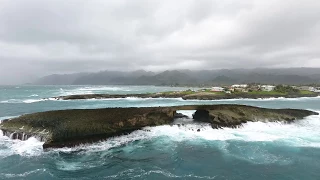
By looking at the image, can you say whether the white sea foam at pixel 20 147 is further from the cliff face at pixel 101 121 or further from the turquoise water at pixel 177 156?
the cliff face at pixel 101 121

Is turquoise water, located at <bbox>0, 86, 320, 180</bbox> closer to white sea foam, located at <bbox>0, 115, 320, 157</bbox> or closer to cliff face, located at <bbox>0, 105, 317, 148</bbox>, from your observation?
white sea foam, located at <bbox>0, 115, 320, 157</bbox>

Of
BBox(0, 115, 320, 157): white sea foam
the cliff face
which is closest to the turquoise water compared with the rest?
BBox(0, 115, 320, 157): white sea foam

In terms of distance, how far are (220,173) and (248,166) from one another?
403cm

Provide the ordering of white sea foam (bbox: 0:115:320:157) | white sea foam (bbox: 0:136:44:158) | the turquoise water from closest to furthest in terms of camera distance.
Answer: the turquoise water → white sea foam (bbox: 0:136:44:158) → white sea foam (bbox: 0:115:320:157)

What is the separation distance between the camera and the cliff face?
36.2 metres

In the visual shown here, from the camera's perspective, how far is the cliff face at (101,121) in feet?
119

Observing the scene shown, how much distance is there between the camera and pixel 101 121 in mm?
39594

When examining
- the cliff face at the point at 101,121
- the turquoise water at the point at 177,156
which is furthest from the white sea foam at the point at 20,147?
the cliff face at the point at 101,121

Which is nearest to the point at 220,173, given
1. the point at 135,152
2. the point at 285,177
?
the point at 285,177

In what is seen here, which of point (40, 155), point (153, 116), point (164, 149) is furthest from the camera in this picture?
point (153, 116)

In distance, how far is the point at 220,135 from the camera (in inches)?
1578

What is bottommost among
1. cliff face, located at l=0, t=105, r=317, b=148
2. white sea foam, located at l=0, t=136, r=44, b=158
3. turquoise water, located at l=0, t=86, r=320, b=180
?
turquoise water, located at l=0, t=86, r=320, b=180

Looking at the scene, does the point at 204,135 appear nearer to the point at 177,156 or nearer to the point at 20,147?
the point at 177,156

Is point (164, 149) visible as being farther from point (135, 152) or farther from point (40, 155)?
point (40, 155)
